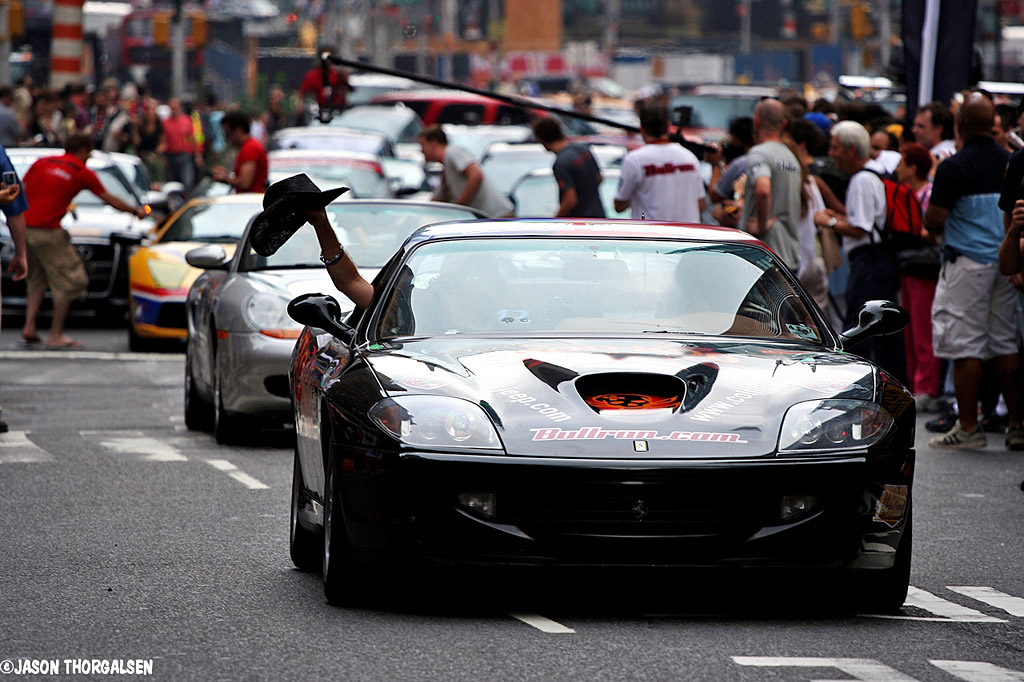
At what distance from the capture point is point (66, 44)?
47469 mm

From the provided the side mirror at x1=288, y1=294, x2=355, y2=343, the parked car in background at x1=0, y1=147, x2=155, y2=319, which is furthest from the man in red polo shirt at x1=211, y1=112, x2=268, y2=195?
the side mirror at x1=288, y1=294, x2=355, y2=343

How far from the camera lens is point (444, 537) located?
5961mm

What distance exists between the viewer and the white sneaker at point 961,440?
11234 millimetres

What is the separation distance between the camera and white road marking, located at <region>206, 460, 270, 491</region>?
30.9ft

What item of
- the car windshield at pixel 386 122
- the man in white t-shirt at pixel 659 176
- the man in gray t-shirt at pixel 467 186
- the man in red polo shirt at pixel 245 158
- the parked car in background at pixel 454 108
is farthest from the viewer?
the parked car in background at pixel 454 108

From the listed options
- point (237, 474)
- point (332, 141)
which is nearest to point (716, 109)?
point (332, 141)

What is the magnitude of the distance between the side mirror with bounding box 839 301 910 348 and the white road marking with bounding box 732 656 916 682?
1721 millimetres

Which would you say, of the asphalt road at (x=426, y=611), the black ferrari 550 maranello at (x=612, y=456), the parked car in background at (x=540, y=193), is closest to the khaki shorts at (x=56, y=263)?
the parked car in background at (x=540, y=193)

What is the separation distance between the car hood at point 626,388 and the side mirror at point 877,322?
39 cm

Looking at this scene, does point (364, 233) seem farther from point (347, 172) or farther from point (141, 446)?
point (347, 172)

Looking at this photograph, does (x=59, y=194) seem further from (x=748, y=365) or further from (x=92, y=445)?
(x=748, y=365)

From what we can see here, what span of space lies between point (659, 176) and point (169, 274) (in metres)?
4.91

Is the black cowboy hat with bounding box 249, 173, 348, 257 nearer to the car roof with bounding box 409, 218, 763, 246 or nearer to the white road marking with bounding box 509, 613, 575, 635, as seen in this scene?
the car roof with bounding box 409, 218, 763, 246

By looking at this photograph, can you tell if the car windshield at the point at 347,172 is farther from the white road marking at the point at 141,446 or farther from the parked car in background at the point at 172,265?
the white road marking at the point at 141,446
